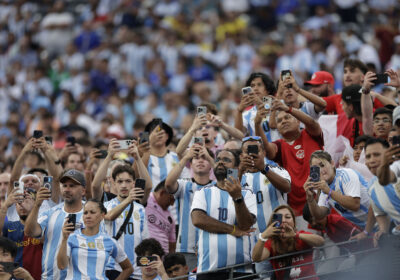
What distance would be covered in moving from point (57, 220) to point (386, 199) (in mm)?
3563

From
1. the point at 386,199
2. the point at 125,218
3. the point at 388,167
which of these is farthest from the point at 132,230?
the point at 388,167

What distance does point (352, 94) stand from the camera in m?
9.61

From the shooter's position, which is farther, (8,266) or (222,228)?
(222,228)

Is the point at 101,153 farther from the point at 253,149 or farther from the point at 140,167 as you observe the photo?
the point at 253,149

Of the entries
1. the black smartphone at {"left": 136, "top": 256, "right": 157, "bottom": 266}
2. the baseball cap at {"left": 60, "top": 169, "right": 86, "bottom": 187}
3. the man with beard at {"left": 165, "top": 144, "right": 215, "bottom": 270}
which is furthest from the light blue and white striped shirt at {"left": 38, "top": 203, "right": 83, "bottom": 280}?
the man with beard at {"left": 165, "top": 144, "right": 215, "bottom": 270}

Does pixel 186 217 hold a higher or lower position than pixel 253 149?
lower

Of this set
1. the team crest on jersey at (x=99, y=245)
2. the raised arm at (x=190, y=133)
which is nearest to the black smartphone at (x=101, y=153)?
the raised arm at (x=190, y=133)

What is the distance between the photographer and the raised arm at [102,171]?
30.3ft

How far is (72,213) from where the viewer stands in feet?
28.6

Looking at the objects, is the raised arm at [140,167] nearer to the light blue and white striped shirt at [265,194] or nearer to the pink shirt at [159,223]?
the pink shirt at [159,223]

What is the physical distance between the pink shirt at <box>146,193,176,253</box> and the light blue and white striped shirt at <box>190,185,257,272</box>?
4.46ft

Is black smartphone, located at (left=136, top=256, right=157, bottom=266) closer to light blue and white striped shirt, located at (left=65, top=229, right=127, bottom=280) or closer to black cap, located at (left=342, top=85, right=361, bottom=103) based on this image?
light blue and white striped shirt, located at (left=65, top=229, right=127, bottom=280)

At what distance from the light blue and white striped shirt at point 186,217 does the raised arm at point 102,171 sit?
88cm

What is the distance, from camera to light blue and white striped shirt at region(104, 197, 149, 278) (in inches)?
350
